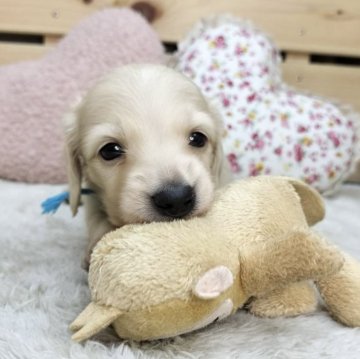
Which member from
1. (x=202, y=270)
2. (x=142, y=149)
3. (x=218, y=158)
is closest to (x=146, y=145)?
(x=142, y=149)

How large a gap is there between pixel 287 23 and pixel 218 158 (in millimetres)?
1625

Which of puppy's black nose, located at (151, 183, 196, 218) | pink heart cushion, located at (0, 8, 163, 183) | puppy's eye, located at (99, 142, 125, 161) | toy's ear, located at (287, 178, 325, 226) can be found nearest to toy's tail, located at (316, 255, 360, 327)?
toy's ear, located at (287, 178, 325, 226)

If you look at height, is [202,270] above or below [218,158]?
above

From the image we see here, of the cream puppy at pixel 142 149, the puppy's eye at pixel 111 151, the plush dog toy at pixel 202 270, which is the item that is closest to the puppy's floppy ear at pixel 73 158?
the cream puppy at pixel 142 149

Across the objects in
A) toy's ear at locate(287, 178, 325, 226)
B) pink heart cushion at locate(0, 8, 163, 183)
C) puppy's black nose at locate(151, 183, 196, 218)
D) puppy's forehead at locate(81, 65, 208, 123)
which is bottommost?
pink heart cushion at locate(0, 8, 163, 183)

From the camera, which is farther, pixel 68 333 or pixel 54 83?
pixel 54 83

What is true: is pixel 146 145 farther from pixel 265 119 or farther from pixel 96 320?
pixel 265 119

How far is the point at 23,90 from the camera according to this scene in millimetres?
2705

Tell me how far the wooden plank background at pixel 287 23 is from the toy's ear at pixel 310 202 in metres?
1.79

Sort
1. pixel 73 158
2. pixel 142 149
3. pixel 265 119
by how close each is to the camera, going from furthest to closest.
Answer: pixel 265 119 < pixel 73 158 < pixel 142 149

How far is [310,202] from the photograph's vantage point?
136 cm

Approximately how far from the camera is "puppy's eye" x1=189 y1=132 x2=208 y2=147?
4.81ft

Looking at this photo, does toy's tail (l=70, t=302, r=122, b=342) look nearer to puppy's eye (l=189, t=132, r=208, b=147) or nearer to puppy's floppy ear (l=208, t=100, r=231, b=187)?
puppy's eye (l=189, t=132, r=208, b=147)

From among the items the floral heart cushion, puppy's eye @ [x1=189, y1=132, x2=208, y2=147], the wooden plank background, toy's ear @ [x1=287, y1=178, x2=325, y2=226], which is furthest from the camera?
the wooden plank background
